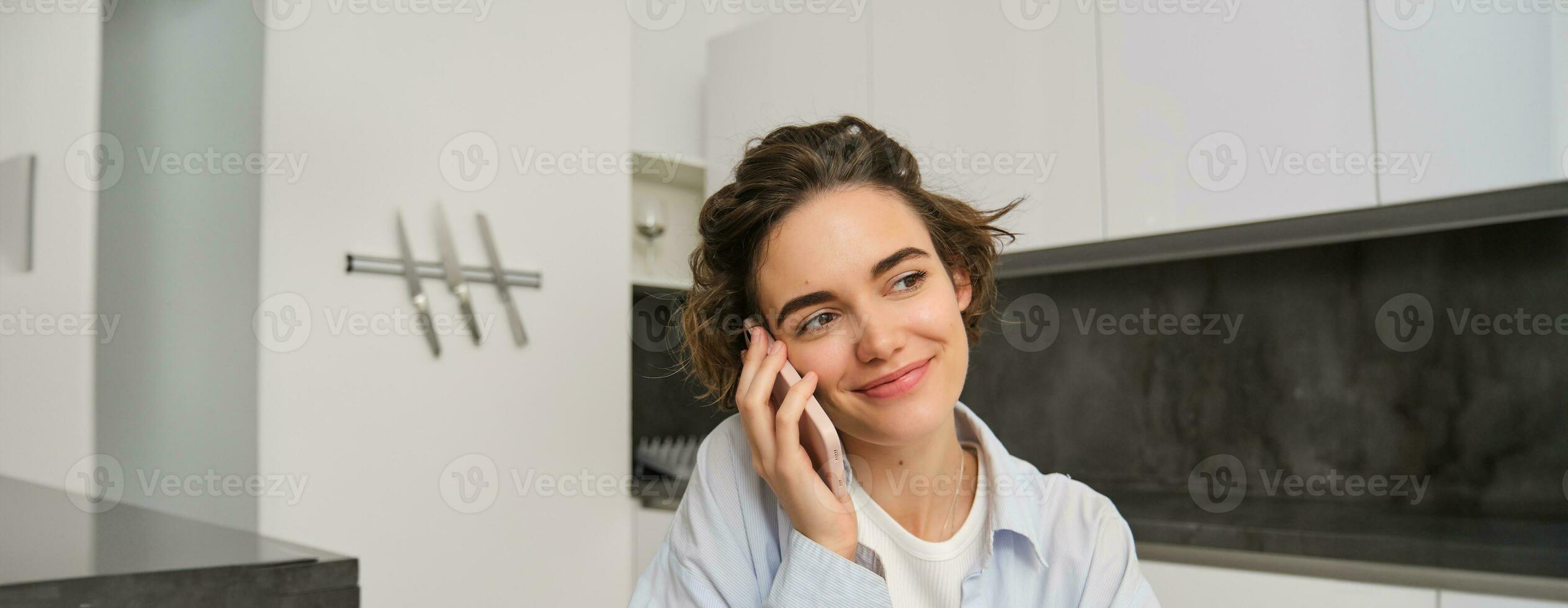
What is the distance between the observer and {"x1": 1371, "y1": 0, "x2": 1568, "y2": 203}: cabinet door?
1.73 meters

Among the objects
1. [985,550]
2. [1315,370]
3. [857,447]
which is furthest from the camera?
[1315,370]

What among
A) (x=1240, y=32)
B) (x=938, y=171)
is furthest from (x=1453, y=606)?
(x=938, y=171)

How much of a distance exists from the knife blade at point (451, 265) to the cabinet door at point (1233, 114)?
4.94 ft

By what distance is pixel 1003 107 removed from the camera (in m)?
2.46

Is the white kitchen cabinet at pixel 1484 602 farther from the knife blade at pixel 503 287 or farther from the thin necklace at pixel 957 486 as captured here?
the knife blade at pixel 503 287

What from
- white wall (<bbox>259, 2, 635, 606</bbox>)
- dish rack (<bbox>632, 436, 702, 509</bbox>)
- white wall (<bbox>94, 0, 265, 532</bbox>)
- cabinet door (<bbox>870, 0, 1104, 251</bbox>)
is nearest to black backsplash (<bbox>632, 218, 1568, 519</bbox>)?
cabinet door (<bbox>870, 0, 1104, 251</bbox>)

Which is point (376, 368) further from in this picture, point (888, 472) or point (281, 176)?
point (888, 472)

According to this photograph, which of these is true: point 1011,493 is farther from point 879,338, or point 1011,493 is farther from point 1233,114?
point 1233,114

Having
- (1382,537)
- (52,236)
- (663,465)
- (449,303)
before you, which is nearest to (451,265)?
(449,303)

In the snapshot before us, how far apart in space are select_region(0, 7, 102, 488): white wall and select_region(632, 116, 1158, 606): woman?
1476mm

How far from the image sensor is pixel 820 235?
1207 mm

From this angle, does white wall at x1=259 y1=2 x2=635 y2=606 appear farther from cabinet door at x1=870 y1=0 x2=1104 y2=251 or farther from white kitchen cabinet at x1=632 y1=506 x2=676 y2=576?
cabinet door at x1=870 y1=0 x2=1104 y2=251

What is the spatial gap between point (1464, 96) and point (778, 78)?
1.70 meters

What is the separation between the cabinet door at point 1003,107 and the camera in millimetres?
2336
